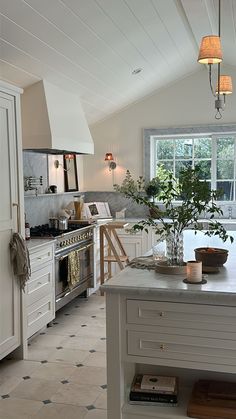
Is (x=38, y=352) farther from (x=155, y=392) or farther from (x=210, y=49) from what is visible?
(x=210, y=49)

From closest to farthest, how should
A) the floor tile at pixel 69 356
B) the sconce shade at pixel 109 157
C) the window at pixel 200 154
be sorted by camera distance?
the floor tile at pixel 69 356, the window at pixel 200 154, the sconce shade at pixel 109 157

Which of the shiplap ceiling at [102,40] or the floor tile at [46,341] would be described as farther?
the floor tile at [46,341]

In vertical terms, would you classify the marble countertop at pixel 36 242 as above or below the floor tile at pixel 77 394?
above

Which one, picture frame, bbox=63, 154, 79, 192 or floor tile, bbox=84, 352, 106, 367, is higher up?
picture frame, bbox=63, 154, 79, 192

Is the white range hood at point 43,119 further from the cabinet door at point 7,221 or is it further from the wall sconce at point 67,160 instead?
the cabinet door at point 7,221

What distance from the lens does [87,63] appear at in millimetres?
4758

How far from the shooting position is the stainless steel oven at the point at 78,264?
4668 millimetres

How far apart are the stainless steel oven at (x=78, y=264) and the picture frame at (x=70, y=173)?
1052 millimetres

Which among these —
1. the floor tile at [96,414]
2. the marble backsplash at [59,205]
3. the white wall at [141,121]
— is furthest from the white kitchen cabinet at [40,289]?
the white wall at [141,121]

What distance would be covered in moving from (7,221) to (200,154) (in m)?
4.18

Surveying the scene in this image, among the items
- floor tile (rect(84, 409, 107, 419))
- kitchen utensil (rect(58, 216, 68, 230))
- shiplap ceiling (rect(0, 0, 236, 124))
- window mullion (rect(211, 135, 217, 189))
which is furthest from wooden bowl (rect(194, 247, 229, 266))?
window mullion (rect(211, 135, 217, 189))

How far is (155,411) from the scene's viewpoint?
7.41 feet

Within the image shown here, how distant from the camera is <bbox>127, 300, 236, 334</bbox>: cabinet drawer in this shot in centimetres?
212

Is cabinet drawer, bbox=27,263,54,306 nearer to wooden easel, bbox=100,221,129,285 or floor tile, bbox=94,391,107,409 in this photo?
floor tile, bbox=94,391,107,409
